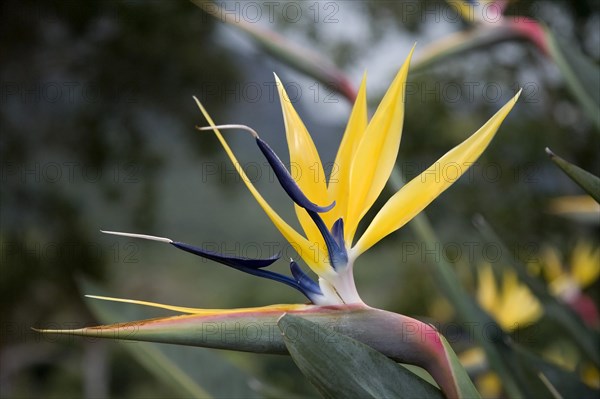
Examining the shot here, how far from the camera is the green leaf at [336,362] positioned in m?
0.32

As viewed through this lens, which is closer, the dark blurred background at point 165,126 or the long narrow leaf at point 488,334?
the long narrow leaf at point 488,334

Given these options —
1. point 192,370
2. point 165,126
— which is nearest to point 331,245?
point 192,370

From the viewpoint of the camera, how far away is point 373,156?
Answer: 0.39 m

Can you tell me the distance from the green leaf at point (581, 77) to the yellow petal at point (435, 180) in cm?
22

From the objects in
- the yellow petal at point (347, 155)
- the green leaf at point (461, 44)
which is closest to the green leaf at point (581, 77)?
the green leaf at point (461, 44)

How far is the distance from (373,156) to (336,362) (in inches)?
4.6

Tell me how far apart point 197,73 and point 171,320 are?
3661 millimetres

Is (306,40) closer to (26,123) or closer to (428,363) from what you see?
(26,123)

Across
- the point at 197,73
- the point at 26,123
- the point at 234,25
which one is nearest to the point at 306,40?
the point at 197,73

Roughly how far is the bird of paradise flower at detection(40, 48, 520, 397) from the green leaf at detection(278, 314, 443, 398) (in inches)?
0.6

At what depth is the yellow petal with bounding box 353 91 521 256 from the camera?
0.36 m

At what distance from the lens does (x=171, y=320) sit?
12.8 inches

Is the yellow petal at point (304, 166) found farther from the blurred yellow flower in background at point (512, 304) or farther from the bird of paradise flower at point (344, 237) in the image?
the blurred yellow flower in background at point (512, 304)

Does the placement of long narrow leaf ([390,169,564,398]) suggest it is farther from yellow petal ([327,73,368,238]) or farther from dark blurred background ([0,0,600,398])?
dark blurred background ([0,0,600,398])
